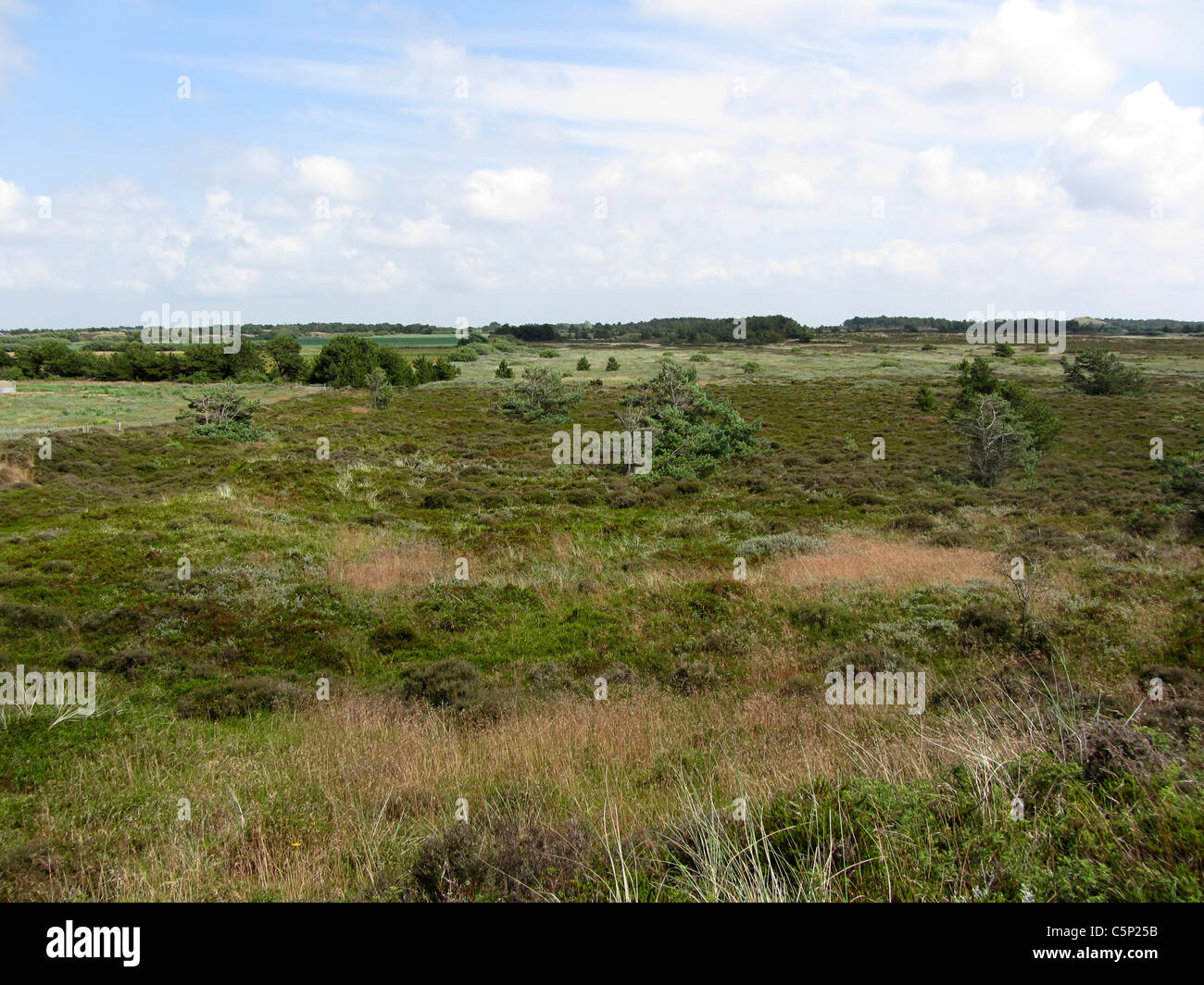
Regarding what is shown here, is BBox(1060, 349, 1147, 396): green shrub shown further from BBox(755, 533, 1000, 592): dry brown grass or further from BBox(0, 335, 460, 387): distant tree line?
BBox(0, 335, 460, 387): distant tree line

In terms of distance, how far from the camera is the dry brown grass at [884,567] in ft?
42.1

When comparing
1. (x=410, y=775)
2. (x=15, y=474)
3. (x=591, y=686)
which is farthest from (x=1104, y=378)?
(x=15, y=474)

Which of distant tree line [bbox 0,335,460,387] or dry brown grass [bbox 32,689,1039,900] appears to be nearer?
dry brown grass [bbox 32,689,1039,900]

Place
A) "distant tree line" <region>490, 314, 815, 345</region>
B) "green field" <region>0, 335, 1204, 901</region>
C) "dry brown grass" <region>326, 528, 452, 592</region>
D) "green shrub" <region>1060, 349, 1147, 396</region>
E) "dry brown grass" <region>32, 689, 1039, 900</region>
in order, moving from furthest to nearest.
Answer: "distant tree line" <region>490, 314, 815, 345</region> < "green shrub" <region>1060, 349, 1147, 396</region> < "dry brown grass" <region>326, 528, 452, 592</region> < "dry brown grass" <region>32, 689, 1039, 900</region> < "green field" <region>0, 335, 1204, 901</region>

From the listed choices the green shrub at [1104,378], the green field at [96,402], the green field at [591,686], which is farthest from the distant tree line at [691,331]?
the green field at [591,686]

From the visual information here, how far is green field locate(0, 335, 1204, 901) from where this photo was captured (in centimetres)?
→ 350

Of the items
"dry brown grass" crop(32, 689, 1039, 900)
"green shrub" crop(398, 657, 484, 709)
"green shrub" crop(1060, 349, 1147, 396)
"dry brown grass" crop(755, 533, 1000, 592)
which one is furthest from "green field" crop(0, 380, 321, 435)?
"green shrub" crop(1060, 349, 1147, 396)

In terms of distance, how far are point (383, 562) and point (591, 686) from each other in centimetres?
743

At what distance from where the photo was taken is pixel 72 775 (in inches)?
239

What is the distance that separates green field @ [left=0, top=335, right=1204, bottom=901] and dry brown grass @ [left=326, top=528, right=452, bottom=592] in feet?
0.49

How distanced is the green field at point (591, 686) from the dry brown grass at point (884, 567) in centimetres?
14

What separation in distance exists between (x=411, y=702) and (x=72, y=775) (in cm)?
327
